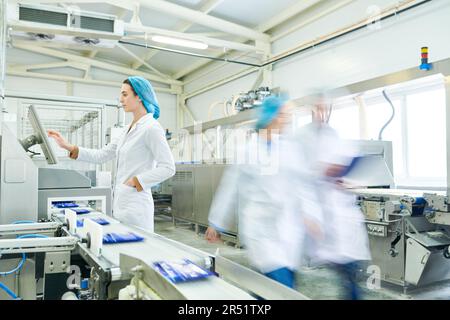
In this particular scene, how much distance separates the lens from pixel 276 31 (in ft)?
17.3

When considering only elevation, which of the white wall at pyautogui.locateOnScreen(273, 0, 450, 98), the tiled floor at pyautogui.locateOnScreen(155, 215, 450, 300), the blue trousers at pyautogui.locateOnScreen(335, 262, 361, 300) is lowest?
the tiled floor at pyautogui.locateOnScreen(155, 215, 450, 300)

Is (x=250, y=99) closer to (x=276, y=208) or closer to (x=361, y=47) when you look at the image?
(x=361, y=47)

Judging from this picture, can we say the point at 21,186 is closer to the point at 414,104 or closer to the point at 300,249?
the point at 300,249

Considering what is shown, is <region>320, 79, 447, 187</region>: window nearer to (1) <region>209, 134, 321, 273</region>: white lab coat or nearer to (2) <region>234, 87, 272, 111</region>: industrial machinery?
(2) <region>234, 87, 272, 111</region>: industrial machinery

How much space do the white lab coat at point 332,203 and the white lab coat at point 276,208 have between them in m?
0.08

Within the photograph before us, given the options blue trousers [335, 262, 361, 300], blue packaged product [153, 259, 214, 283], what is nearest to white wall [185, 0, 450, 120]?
blue trousers [335, 262, 361, 300]

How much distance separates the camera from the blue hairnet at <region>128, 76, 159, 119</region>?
1.59m

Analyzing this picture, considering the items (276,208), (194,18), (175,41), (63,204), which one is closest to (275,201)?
(276,208)

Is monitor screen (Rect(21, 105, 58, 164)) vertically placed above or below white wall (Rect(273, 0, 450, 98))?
below

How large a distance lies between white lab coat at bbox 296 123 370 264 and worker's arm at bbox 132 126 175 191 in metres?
0.55

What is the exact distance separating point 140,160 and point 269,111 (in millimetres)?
584

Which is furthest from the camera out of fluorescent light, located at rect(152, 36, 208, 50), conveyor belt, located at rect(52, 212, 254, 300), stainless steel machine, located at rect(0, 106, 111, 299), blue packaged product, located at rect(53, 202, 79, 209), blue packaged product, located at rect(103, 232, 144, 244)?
fluorescent light, located at rect(152, 36, 208, 50)

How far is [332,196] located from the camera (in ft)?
4.86

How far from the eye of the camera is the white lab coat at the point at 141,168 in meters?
1.52
